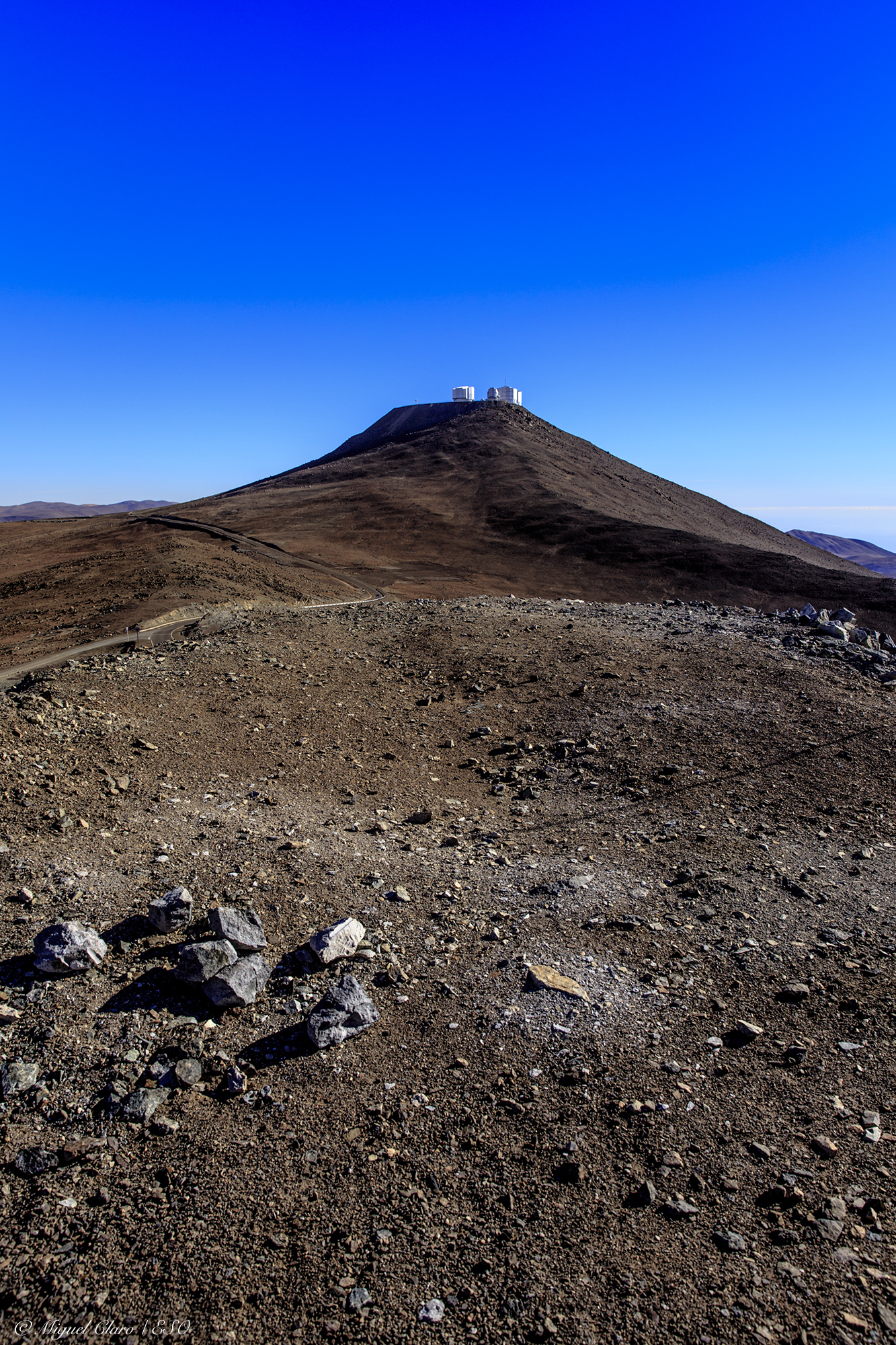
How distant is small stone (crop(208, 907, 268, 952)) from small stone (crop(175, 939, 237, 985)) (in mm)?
145

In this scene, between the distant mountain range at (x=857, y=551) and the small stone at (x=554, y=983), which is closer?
the small stone at (x=554, y=983)

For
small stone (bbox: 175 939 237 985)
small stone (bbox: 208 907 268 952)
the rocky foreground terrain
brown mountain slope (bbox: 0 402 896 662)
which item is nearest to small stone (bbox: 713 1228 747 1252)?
the rocky foreground terrain

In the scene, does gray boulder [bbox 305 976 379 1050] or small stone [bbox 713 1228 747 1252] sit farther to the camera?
gray boulder [bbox 305 976 379 1050]

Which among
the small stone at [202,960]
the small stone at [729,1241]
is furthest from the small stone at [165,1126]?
the small stone at [729,1241]

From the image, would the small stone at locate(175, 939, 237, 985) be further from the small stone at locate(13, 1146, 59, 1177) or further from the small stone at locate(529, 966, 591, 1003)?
the small stone at locate(529, 966, 591, 1003)

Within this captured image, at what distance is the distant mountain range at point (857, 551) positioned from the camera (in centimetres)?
14375

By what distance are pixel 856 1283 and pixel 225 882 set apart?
455cm

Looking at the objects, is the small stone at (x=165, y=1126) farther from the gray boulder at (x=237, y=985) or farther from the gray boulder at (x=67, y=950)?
the gray boulder at (x=67, y=950)

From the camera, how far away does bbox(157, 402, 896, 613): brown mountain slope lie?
109ft

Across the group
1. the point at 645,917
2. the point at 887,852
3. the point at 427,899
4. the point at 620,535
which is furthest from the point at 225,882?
the point at 620,535

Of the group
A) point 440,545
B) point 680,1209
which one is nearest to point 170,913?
point 680,1209

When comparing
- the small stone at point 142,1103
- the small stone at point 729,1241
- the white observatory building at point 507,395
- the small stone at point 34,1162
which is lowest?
the small stone at point 34,1162

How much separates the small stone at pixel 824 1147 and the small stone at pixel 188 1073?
3217 mm

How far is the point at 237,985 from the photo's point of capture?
179 inches
